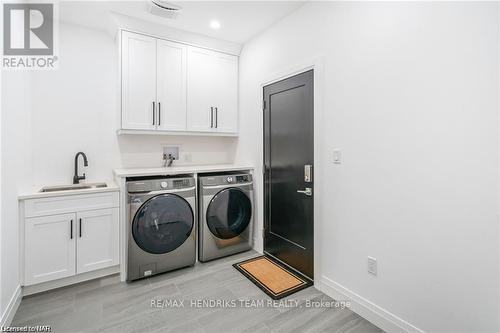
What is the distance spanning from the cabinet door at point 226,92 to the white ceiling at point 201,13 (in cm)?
40

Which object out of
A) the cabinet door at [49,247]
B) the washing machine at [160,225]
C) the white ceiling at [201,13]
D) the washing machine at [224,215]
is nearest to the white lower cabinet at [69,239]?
the cabinet door at [49,247]

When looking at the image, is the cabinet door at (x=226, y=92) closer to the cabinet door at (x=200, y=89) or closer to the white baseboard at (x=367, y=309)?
the cabinet door at (x=200, y=89)

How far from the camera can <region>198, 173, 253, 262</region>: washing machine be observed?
279 centimetres

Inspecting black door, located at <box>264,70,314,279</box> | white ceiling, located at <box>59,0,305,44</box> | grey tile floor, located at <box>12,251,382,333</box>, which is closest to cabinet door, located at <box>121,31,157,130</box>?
white ceiling, located at <box>59,0,305,44</box>

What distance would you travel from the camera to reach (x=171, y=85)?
2945mm

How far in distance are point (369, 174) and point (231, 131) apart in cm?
197

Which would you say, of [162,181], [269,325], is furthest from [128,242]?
[269,325]

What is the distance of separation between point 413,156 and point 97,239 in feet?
8.84

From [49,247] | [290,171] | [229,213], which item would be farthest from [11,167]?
[290,171]

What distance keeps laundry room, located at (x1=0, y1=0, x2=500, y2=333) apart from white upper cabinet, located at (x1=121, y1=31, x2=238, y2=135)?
2 centimetres

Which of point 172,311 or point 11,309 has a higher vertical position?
point 11,309

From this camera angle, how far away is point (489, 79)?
1.29 m

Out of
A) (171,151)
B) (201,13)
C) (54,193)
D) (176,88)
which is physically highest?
(201,13)

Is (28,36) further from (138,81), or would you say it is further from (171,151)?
(171,151)
